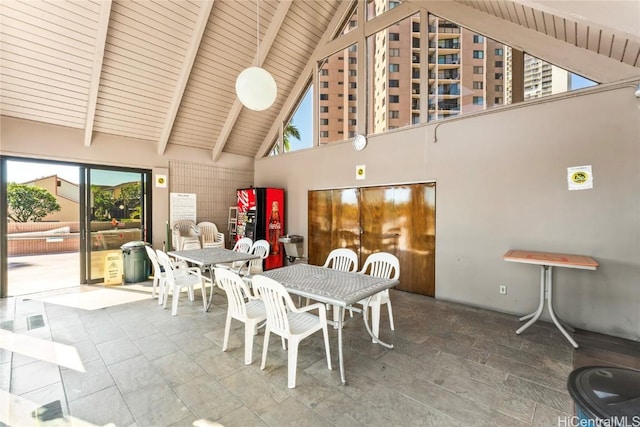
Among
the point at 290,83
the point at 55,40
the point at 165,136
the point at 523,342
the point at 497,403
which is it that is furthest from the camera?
the point at 290,83

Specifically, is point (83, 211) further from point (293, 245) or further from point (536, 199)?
point (536, 199)

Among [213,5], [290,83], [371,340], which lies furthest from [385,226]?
[213,5]

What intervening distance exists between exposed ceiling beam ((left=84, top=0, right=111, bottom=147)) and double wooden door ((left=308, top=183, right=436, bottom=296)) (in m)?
4.30

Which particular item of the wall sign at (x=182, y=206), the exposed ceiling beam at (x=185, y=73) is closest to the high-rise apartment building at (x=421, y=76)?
the exposed ceiling beam at (x=185, y=73)

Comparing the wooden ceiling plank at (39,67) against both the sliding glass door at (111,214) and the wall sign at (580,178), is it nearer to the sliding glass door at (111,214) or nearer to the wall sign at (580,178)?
the sliding glass door at (111,214)

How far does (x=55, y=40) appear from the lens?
13.1 ft

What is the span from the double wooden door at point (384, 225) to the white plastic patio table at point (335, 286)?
202cm

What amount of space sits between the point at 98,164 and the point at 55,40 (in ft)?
7.23

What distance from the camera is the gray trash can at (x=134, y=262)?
546 cm

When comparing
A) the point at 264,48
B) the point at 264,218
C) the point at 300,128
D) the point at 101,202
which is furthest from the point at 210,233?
the point at 264,48

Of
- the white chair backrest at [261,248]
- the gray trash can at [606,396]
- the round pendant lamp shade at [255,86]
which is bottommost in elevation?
the white chair backrest at [261,248]

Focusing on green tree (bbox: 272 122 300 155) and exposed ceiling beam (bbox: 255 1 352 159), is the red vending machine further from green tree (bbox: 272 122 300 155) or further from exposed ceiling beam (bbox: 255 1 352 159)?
exposed ceiling beam (bbox: 255 1 352 159)

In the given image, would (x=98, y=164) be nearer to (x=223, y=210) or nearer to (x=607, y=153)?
(x=223, y=210)

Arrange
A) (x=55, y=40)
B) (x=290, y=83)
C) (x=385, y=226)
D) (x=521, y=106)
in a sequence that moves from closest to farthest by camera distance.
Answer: (x=521, y=106), (x=55, y=40), (x=385, y=226), (x=290, y=83)
